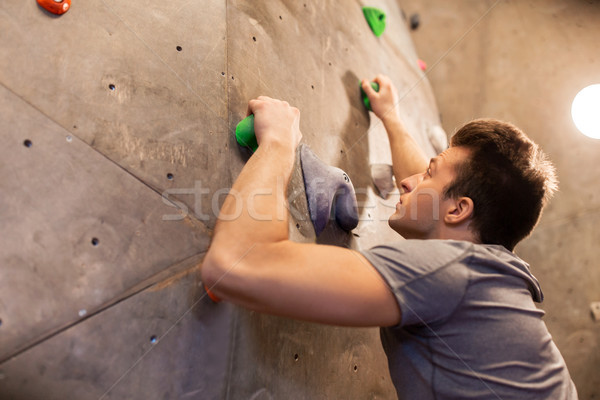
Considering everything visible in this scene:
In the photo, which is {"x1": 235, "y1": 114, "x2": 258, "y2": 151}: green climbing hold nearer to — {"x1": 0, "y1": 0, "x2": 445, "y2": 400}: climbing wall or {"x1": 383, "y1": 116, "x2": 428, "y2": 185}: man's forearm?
{"x1": 0, "y1": 0, "x2": 445, "y2": 400}: climbing wall

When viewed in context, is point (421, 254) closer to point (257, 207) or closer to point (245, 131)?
point (257, 207)

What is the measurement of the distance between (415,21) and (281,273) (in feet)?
7.27

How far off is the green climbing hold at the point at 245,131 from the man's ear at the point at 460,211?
0.49 m

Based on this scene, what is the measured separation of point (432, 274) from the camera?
73cm

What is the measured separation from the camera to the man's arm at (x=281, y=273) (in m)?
0.67

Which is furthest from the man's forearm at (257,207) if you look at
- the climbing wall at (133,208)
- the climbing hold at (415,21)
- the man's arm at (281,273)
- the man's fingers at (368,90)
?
the climbing hold at (415,21)

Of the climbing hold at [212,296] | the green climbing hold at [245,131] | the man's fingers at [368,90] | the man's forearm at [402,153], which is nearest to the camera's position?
the climbing hold at [212,296]

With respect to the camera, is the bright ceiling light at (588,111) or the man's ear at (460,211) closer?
the man's ear at (460,211)

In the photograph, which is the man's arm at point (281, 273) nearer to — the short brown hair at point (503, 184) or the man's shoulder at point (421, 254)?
the man's shoulder at point (421, 254)

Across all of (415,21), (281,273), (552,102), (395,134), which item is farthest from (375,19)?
(281,273)

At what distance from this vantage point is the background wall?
1828 mm

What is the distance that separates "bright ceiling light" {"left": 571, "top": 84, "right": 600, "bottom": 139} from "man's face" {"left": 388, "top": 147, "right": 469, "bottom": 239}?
1155mm

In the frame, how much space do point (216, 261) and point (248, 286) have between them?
0.07m

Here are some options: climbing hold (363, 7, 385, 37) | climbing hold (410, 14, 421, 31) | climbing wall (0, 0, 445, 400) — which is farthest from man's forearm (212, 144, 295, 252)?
climbing hold (410, 14, 421, 31)
